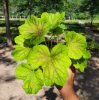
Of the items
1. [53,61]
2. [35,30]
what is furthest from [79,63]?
[35,30]

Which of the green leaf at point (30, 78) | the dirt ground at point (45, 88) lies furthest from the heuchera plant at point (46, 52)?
the dirt ground at point (45, 88)

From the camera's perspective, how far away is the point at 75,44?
1.68m

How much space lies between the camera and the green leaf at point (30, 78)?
162 cm

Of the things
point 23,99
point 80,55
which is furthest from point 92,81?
point 80,55

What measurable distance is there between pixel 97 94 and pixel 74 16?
49990 mm

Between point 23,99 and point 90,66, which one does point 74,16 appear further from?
point 23,99

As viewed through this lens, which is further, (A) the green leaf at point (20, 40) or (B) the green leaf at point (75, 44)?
(A) the green leaf at point (20, 40)

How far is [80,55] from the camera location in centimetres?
166

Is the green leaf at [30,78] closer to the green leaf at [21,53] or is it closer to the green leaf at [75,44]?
the green leaf at [21,53]

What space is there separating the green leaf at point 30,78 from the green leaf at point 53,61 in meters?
0.07

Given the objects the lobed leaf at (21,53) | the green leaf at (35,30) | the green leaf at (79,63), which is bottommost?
the green leaf at (79,63)

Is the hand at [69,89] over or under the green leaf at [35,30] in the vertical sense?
under

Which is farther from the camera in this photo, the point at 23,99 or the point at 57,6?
the point at 57,6

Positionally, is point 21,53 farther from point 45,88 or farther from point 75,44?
point 45,88
